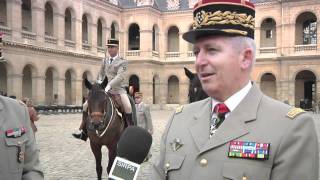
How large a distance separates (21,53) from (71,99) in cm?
771

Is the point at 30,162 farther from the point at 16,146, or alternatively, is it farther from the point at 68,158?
the point at 68,158

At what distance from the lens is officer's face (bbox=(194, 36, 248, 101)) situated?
220 cm

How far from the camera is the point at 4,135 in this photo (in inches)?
109

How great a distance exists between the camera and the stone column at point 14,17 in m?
28.8

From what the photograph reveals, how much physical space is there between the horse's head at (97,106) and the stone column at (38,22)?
25044 millimetres

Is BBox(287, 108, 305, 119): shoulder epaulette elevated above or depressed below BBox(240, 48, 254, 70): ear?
below

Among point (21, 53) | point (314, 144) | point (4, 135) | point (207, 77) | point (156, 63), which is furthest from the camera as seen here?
point (156, 63)

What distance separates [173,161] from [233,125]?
393 millimetres

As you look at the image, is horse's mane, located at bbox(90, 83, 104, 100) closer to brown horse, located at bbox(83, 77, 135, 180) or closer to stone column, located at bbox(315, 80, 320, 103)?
brown horse, located at bbox(83, 77, 135, 180)

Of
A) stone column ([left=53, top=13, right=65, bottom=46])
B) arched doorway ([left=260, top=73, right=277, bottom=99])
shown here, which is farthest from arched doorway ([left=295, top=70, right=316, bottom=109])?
stone column ([left=53, top=13, right=65, bottom=46])

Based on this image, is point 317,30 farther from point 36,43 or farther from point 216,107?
point 216,107

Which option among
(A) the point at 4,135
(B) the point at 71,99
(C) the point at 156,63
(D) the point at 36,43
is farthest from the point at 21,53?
(A) the point at 4,135

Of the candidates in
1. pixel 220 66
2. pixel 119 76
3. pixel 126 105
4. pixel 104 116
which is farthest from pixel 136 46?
pixel 220 66

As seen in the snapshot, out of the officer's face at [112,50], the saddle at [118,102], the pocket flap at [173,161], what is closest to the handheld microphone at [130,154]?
the pocket flap at [173,161]
